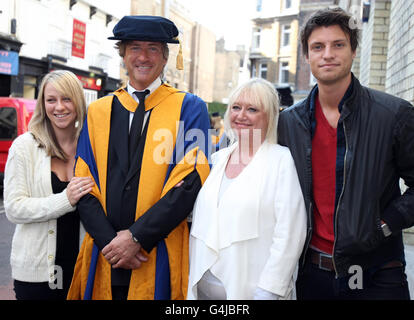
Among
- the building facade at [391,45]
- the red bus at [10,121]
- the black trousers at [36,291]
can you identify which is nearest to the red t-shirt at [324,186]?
the building facade at [391,45]

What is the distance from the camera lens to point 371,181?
2.06 meters

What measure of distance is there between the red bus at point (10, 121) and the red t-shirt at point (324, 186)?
7.10 metres

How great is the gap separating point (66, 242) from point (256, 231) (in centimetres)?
119

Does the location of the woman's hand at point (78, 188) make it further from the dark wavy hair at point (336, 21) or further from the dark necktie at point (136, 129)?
the dark wavy hair at point (336, 21)

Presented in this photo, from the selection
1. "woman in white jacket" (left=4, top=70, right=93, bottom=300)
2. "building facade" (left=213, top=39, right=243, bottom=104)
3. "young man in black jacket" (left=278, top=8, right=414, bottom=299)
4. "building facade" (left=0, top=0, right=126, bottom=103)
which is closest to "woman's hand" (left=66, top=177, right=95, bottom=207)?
"woman in white jacket" (left=4, top=70, right=93, bottom=300)

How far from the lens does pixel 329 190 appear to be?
2.16 m

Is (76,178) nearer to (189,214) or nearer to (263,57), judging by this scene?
(189,214)

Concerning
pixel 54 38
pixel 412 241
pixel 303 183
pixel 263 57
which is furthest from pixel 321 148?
pixel 263 57

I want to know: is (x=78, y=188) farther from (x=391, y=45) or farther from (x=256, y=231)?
(x=391, y=45)

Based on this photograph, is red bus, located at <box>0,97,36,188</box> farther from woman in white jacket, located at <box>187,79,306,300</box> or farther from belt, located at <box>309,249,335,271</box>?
belt, located at <box>309,249,335,271</box>

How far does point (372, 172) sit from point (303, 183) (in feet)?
1.12

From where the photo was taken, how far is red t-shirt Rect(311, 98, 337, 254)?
7.04 ft

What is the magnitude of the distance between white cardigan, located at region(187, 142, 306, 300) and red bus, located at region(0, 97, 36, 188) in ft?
22.6

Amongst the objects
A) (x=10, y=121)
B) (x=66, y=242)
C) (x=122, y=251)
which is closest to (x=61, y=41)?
(x=10, y=121)
